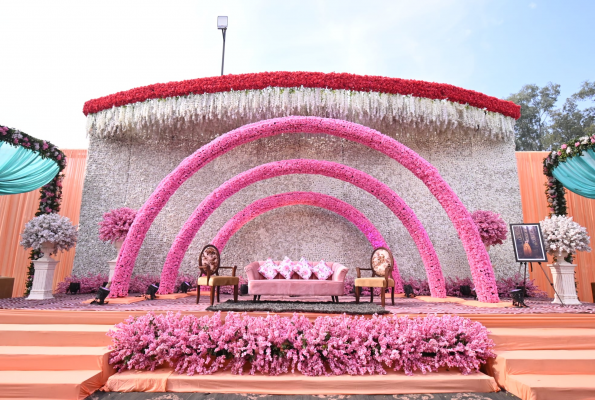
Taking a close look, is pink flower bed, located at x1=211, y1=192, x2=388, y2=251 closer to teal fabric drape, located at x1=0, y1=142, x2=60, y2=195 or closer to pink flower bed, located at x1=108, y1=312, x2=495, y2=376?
teal fabric drape, located at x1=0, y1=142, x2=60, y2=195

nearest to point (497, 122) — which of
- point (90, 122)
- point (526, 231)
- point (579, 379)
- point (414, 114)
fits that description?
point (414, 114)

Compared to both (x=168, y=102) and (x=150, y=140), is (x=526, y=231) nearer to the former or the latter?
(x=168, y=102)

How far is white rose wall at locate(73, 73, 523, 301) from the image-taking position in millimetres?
6645

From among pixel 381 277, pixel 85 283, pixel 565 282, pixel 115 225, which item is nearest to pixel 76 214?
pixel 85 283

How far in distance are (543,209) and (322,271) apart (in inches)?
239

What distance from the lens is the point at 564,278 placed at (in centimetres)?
504

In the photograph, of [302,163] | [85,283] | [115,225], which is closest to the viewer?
[115,225]

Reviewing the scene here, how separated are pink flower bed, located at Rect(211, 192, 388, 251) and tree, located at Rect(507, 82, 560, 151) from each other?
11569mm

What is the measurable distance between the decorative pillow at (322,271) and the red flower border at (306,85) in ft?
11.9

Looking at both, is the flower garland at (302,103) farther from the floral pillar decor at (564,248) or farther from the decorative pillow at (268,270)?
the decorative pillow at (268,270)

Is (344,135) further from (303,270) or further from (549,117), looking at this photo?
(549,117)

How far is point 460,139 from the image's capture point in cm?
773

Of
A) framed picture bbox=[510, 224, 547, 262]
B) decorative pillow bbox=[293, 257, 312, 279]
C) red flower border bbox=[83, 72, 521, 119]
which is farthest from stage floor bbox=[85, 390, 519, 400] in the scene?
red flower border bbox=[83, 72, 521, 119]

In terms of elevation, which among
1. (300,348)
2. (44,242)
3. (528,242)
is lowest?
(300,348)
